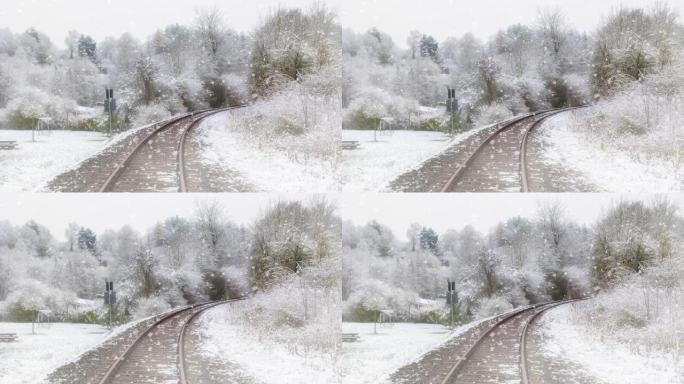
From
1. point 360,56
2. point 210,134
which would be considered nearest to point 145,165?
point 210,134

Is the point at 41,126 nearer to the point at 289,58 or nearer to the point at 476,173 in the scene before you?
the point at 289,58

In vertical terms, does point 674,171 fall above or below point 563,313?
above

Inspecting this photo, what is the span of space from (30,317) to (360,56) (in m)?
4.97

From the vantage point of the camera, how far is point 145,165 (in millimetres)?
8977

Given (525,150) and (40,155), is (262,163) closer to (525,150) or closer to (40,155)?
(40,155)

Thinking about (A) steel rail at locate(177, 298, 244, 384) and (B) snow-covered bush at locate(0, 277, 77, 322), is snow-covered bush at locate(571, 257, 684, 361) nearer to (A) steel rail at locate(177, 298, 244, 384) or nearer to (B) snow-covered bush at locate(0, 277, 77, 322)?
(A) steel rail at locate(177, 298, 244, 384)

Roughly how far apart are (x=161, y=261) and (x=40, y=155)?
73.7 inches

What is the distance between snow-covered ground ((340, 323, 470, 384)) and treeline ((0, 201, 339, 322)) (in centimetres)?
97

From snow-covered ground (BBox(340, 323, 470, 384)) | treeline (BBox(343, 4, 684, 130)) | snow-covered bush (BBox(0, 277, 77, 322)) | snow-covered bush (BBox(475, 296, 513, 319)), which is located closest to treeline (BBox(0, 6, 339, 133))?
treeline (BBox(343, 4, 684, 130))

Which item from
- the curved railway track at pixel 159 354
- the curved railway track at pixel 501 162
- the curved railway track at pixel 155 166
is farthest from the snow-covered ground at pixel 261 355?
the curved railway track at pixel 501 162

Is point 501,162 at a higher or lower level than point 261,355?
higher

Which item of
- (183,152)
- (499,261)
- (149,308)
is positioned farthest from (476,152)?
(149,308)

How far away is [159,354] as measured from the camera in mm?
8812

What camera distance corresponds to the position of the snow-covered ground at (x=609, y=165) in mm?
8898
